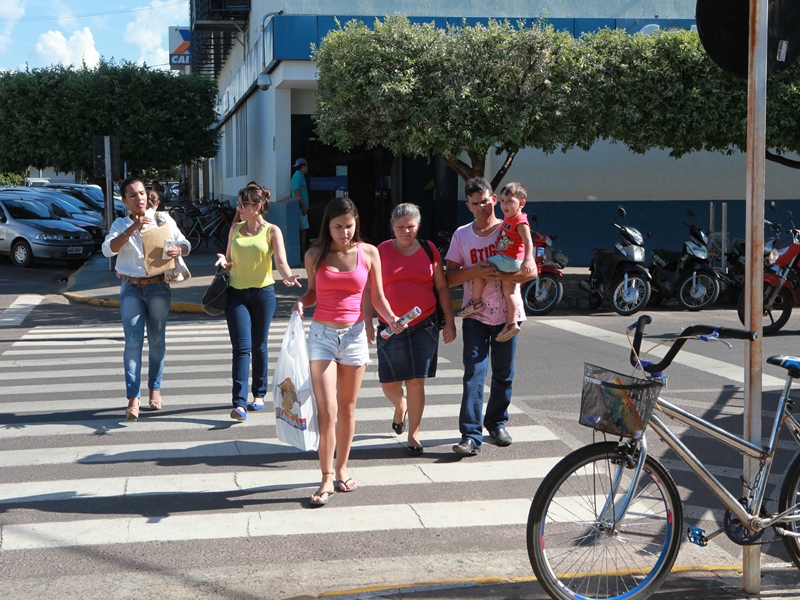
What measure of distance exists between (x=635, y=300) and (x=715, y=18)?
1065cm

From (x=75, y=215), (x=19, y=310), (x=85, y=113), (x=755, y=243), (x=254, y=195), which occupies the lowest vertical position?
(x=19, y=310)

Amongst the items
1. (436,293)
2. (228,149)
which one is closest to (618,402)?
(436,293)

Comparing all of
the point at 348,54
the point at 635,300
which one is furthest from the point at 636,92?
the point at 348,54

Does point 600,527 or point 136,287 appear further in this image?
point 136,287

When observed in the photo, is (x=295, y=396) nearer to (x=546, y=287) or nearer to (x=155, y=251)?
(x=155, y=251)

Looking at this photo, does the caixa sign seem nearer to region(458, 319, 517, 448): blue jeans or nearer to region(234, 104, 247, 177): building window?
region(234, 104, 247, 177): building window

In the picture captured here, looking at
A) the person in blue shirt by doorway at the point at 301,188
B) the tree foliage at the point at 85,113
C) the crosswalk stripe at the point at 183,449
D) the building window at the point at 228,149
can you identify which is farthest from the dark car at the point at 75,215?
the crosswalk stripe at the point at 183,449

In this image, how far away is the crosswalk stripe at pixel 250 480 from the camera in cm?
598

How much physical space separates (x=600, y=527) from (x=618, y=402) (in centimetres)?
58

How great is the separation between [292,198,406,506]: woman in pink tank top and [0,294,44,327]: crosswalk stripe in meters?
10.0

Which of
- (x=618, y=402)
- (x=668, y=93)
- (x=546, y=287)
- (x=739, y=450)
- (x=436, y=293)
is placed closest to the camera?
(x=618, y=402)

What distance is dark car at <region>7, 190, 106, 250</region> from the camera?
25.9 metres

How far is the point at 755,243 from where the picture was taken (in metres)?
4.25

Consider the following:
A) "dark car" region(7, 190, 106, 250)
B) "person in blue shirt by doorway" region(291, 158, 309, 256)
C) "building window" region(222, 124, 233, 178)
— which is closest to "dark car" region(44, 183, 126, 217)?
"dark car" region(7, 190, 106, 250)
